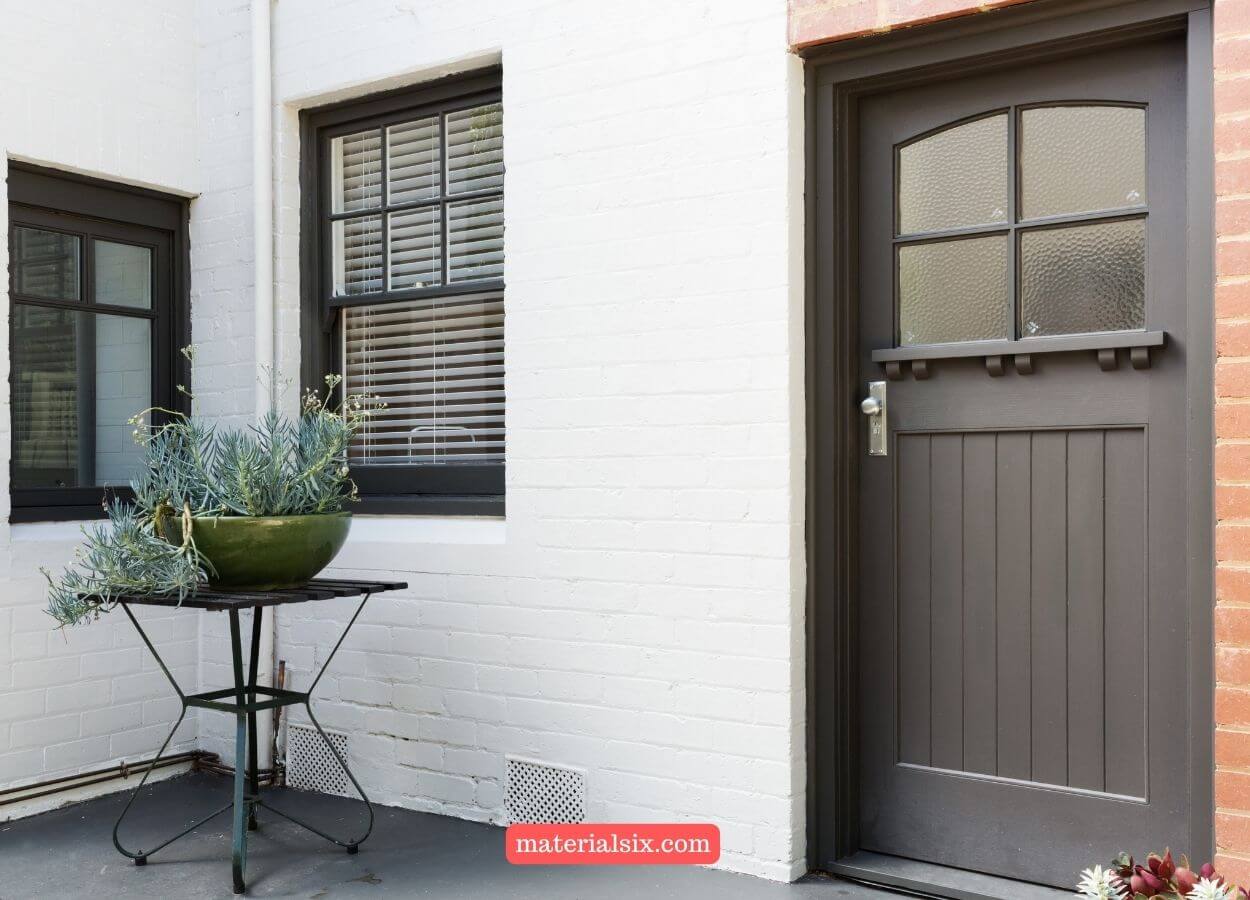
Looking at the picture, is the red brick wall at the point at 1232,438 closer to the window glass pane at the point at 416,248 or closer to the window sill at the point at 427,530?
the window sill at the point at 427,530

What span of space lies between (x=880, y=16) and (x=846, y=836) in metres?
2.01

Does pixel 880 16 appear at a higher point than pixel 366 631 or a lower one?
higher

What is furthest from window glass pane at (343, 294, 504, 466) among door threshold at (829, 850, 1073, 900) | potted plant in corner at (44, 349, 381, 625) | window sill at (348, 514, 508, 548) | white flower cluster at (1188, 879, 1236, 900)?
white flower cluster at (1188, 879, 1236, 900)

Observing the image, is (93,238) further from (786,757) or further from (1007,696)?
(1007,696)

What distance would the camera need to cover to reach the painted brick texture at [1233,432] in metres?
2.40

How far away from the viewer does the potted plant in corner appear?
9.51 feet

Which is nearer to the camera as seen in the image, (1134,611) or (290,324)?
(1134,611)

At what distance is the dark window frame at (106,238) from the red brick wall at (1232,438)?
123 inches

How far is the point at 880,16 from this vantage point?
2.83 m

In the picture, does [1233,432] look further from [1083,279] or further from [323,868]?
[323,868]

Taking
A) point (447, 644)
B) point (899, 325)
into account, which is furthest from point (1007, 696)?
point (447, 644)

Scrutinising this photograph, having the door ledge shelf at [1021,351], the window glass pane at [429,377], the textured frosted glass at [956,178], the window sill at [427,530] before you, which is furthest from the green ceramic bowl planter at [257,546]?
the textured frosted glass at [956,178]

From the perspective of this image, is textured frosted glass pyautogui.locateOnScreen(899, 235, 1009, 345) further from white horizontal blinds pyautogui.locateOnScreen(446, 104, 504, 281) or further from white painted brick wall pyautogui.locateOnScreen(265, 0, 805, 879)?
white horizontal blinds pyautogui.locateOnScreen(446, 104, 504, 281)

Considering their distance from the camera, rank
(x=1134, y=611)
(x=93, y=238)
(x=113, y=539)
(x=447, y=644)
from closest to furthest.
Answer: (x=1134, y=611) < (x=113, y=539) < (x=447, y=644) < (x=93, y=238)
